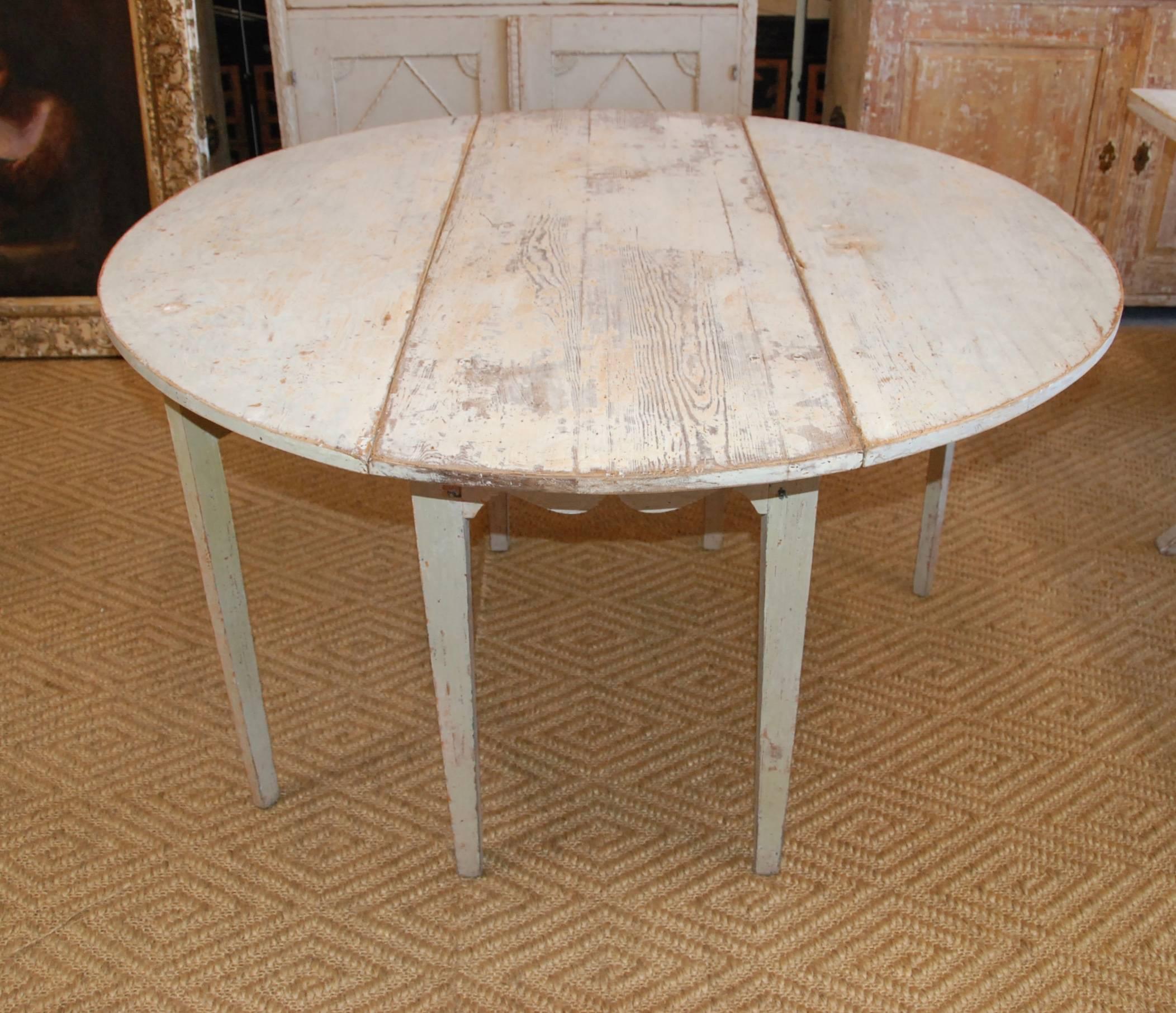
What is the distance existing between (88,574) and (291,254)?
2.80 ft

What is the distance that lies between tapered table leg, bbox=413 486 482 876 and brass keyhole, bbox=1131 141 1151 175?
6.93ft

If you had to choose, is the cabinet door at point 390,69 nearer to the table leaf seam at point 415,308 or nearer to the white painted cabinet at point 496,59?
the white painted cabinet at point 496,59

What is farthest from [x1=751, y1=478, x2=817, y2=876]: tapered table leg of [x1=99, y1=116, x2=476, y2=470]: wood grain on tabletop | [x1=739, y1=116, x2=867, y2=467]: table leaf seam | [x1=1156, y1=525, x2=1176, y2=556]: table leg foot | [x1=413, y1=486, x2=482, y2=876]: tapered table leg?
[x1=1156, y1=525, x2=1176, y2=556]: table leg foot

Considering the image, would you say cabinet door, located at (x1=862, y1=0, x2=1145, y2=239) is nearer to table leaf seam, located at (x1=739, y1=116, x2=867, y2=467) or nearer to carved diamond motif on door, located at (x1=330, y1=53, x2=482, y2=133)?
carved diamond motif on door, located at (x1=330, y1=53, x2=482, y2=133)

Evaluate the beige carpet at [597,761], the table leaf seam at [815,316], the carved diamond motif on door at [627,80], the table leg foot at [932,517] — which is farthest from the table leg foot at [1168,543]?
the carved diamond motif on door at [627,80]

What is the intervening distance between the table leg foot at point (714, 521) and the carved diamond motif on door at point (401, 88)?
1.21m

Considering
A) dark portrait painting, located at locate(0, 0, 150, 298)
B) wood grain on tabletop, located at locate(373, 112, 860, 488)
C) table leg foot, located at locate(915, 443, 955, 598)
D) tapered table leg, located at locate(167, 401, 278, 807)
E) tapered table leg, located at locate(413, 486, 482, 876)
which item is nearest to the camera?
wood grain on tabletop, located at locate(373, 112, 860, 488)

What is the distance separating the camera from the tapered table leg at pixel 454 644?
Answer: 3.36 ft

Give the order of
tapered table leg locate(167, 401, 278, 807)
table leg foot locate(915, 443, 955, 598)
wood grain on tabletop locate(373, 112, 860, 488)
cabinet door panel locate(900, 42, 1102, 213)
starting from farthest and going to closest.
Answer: cabinet door panel locate(900, 42, 1102, 213)
table leg foot locate(915, 443, 955, 598)
tapered table leg locate(167, 401, 278, 807)
wood grain on tabletop locate(373, 112, 860, 488)

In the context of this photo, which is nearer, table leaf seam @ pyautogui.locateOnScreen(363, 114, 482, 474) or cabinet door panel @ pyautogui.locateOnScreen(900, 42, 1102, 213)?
table leaf seam @ pyautogui.locateOnScreen(363, 114, 482, 474)

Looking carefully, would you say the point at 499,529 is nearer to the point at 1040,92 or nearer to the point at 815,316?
the point at 815,316

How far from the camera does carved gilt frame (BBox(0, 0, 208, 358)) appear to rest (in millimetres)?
2320

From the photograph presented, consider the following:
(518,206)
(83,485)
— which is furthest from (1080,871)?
→ (83,485)

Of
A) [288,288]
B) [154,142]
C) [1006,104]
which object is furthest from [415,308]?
[1006,104]
